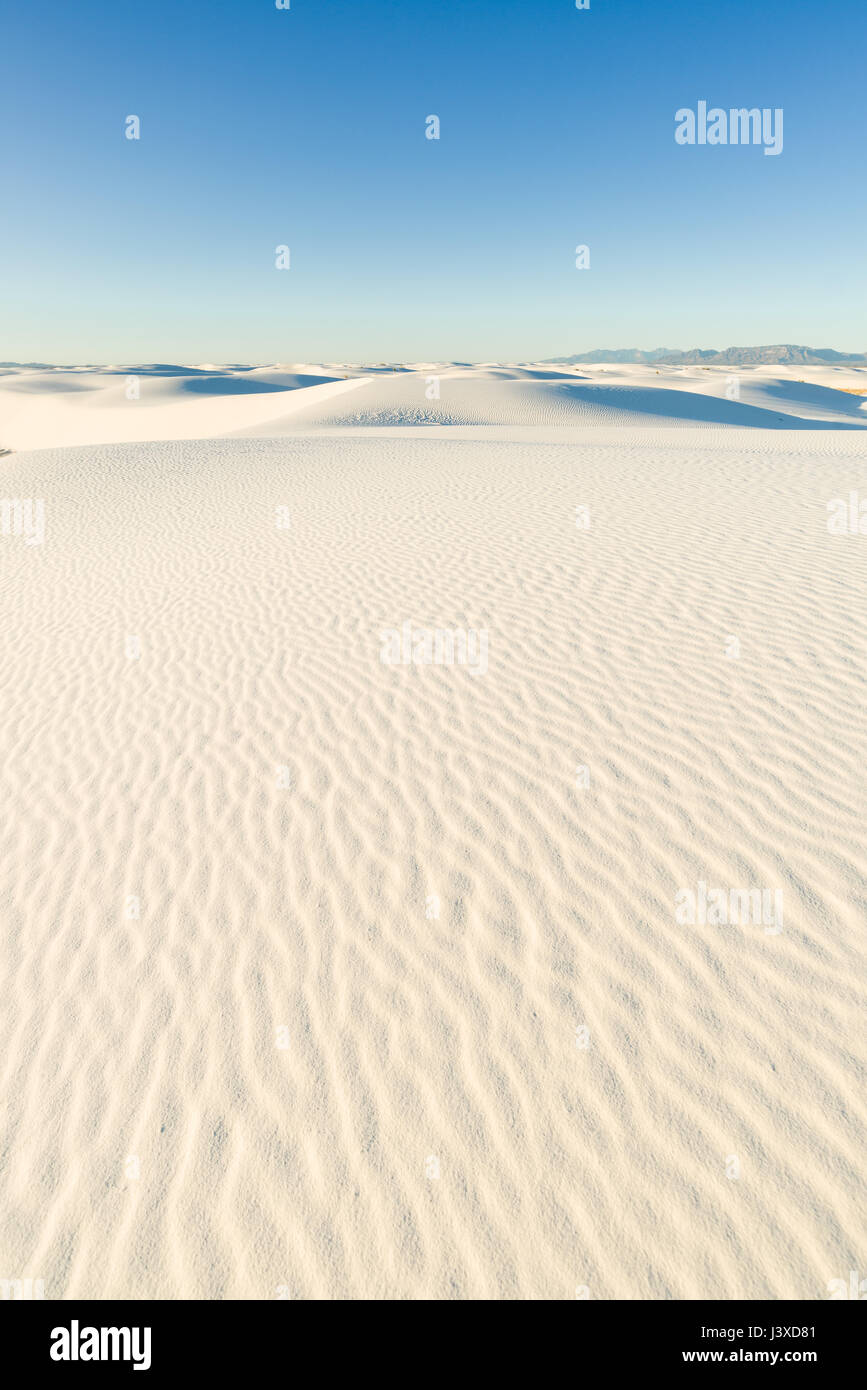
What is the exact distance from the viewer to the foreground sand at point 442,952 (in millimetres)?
2693

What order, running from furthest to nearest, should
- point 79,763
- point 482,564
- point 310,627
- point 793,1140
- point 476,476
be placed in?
1. point 476,476
2. point 482,564
3. point 310,627
4. point 79,763
5. point 793,1140

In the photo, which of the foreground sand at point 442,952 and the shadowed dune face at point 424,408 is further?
the shadowed dune face at point 424,408

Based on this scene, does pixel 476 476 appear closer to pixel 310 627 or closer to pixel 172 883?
pixel 310 627

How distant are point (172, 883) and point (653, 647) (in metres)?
4.77

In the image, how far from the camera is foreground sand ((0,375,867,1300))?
2.69 metres

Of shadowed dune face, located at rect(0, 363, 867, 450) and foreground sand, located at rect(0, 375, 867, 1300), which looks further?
shadowed dune face, located at rect(0, 363, 867, 450)

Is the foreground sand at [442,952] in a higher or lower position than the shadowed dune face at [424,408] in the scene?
lower

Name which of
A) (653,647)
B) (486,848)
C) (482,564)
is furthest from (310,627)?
(486,848)

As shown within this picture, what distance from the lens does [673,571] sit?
866cm

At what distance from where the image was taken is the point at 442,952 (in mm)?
3752

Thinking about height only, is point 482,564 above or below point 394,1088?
above

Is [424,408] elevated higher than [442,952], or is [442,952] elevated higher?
[424,408]

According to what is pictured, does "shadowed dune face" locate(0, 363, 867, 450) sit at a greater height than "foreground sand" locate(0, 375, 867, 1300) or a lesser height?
greater

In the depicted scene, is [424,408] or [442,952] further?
[424,408]
